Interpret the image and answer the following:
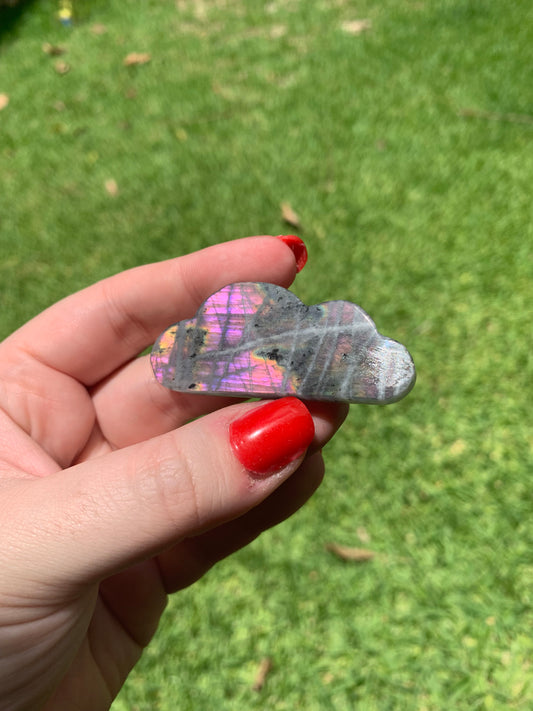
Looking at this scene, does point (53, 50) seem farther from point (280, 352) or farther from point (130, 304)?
point (280, 352)

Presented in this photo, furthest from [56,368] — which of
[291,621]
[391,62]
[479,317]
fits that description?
[391,62]

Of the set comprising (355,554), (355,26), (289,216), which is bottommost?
(355,554)

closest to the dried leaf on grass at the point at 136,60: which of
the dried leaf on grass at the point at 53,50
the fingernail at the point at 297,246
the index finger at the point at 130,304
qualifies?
the dried leaf on grass at the point at 53,50

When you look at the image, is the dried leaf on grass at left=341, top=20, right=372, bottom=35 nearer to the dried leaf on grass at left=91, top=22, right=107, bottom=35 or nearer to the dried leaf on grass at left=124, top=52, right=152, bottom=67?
the dried leaf on grass at left=124, top=52, right=152, bottom=67

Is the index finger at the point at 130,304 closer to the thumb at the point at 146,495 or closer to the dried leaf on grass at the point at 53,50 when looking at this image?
the thumb at the point at 146,495

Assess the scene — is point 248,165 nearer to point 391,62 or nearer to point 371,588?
point 391,62

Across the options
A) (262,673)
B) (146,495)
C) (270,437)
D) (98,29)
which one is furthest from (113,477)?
(98,29)
